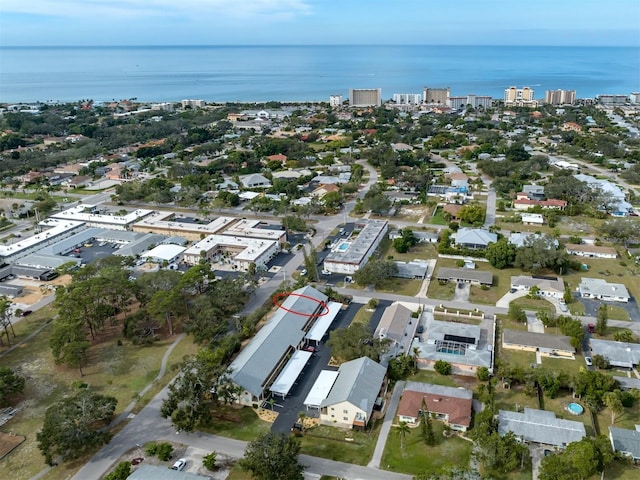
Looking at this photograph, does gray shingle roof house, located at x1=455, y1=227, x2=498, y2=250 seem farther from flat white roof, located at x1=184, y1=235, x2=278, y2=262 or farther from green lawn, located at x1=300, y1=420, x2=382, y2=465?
green lawn, located at x1=300, y1=420, x2=382, y2=465

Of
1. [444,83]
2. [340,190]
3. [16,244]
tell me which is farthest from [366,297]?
[444,83]

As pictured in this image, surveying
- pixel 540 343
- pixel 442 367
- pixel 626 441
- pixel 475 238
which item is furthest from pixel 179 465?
pixel 475 238

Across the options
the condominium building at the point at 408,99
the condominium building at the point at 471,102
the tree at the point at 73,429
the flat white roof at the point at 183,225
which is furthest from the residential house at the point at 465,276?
the condominium building at the point at 408,99

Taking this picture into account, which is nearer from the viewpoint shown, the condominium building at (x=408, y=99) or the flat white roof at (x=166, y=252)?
the flat white roof at (x=166, y=252)

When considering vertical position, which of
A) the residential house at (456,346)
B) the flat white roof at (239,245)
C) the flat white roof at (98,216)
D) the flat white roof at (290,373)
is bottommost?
the flat white roof at (290,373)

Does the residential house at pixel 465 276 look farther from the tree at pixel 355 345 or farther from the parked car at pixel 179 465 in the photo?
the parked car at pixel 179 465

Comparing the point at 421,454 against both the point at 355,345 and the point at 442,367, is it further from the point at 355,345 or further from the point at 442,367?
the point at 355,345
